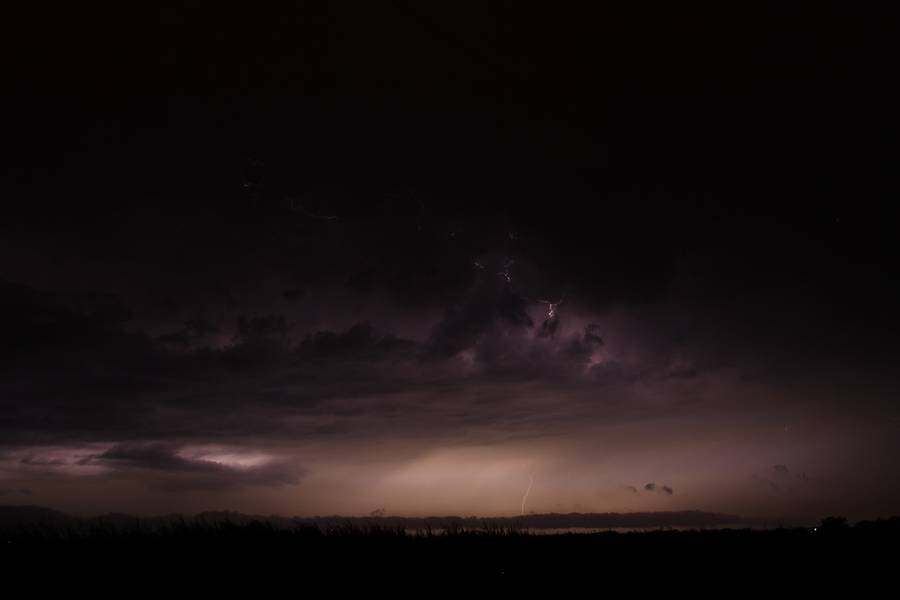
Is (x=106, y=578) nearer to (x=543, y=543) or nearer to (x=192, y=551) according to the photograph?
(x=192, y=551)

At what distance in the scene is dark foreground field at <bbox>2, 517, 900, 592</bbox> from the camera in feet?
41.1

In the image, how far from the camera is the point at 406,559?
1375cm

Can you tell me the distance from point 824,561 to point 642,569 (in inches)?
160

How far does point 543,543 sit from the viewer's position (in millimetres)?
17078

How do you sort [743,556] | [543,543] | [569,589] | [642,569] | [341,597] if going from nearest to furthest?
[341,597], [569,589], [642,569], [743,556], [543,543]

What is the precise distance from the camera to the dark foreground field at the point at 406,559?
41.1 ft

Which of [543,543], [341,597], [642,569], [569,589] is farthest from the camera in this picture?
[543,543]

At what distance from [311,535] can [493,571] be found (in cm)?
438

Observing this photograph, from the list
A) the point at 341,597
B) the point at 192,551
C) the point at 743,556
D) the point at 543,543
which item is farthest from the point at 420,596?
the point at 743,556

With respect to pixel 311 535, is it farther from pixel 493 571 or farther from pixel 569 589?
pixel 569 589

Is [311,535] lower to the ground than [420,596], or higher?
higher

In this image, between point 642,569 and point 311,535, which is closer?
point 642,569

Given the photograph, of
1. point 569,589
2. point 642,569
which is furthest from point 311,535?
point 642,569

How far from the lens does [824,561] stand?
15312mm
